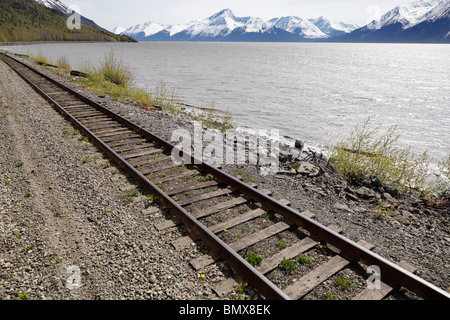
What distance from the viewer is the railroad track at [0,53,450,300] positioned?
3.63 meters

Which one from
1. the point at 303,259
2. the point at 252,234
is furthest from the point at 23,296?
the point at 303,259

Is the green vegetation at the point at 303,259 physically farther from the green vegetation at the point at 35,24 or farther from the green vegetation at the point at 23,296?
the green vegetation at the point at 35,24

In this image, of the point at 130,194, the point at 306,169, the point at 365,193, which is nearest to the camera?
the point at 130,194

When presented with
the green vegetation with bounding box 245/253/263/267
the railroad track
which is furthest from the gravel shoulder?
the green vegetation with bounding box 245/253/263/267

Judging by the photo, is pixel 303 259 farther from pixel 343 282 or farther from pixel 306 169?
pixel 306 169

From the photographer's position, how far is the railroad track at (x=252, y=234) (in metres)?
3.63

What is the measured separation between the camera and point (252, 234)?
180 inches

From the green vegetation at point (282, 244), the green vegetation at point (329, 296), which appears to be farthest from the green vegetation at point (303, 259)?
the green vegetation at point (329, 296)

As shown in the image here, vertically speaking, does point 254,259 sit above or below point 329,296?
above

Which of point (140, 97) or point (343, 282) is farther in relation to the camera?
point (140, 97)

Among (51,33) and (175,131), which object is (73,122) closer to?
(175,131)

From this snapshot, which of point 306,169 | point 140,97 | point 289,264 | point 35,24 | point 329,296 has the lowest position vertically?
point 329,296

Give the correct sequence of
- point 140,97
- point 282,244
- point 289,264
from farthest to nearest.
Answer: point 140,97 → point 282,244 → point 289,264

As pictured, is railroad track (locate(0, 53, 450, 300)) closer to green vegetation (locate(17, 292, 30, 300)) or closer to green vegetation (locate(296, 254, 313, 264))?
green vegetation (locate(296, 254, 313, 264))
